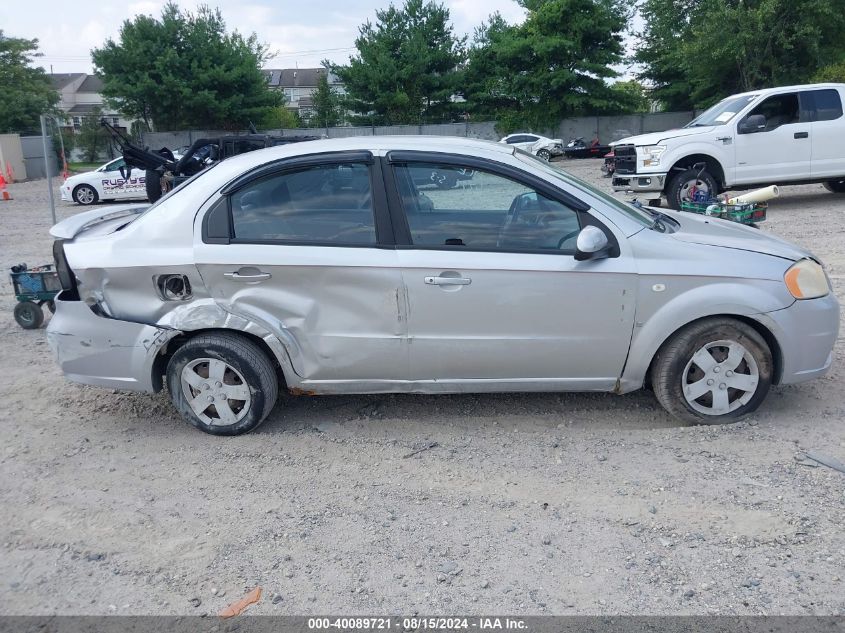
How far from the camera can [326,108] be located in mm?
53281

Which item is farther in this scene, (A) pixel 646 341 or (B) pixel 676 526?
(A) pixel 646 341

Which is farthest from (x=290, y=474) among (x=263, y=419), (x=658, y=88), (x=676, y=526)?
(x=658, y=88)

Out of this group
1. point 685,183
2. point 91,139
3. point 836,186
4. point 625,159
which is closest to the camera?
point 685,183

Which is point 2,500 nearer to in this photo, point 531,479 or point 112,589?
point 112,589

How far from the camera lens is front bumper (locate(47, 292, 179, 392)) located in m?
4.59

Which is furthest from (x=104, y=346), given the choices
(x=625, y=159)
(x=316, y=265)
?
(x=625, y=159)

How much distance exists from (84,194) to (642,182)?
15.4 m

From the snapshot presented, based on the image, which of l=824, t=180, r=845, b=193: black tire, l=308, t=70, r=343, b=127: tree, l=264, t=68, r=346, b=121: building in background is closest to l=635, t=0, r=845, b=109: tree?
l=824, t=180, r=845, b=193: black tire

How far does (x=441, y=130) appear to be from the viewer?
137 ft

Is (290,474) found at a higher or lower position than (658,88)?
lower

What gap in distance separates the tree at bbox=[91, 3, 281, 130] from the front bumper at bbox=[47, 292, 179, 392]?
39.7 meters

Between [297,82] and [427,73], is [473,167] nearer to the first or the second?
[427,73]

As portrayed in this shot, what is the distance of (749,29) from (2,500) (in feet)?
109

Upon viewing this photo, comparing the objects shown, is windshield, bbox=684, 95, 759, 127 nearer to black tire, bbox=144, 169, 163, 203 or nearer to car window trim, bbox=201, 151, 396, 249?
black tire, bbox=144, 169, 163, 203
